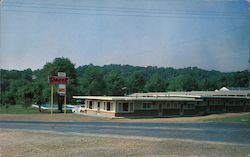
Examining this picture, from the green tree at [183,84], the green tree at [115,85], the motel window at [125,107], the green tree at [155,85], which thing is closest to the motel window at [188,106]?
the motel window at [125,107]

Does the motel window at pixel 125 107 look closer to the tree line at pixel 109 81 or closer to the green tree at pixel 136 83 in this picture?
the tree line at pixel 109 81

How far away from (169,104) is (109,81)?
47.0 ft

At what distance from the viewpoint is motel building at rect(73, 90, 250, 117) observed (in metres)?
32.0

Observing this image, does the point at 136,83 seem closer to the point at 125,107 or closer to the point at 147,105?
the point at 147,105

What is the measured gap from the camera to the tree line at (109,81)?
3225 centimetres

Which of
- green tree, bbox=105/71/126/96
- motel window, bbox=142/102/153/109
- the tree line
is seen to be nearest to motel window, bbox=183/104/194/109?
the tree line

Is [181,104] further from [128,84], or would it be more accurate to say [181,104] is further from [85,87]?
[128,84]

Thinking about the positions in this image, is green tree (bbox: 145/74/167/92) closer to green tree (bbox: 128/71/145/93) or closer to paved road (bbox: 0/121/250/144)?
green tree (bbox: 128/71/145/93)

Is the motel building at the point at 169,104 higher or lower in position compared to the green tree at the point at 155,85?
lower

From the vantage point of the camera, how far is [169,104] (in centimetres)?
3497

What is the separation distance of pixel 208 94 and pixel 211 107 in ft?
4.74

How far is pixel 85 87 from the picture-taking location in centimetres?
4266

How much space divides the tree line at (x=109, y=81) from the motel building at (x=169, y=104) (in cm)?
155

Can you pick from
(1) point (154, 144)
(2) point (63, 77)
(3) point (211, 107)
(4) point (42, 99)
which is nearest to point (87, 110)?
(4) point (42, 99)
